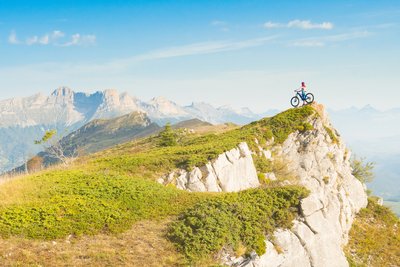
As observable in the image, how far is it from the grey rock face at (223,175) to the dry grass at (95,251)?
12908mm

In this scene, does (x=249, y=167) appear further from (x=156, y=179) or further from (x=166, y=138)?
(x=166, y=138)

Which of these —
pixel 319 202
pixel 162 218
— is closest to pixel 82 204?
pixel 162 218

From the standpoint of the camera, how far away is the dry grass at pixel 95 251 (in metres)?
A: 17.1

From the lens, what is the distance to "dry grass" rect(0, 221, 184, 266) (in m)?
17.1

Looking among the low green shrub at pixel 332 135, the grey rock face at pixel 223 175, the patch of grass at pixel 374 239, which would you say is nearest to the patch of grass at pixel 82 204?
the grey rock face at pixel 223 175

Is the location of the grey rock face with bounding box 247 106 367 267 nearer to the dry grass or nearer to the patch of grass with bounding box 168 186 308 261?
the patch of grass with bounding box 168 186 308 261

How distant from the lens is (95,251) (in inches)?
719

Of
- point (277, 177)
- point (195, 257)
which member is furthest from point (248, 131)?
point (195, 257)

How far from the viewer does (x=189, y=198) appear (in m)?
25.5

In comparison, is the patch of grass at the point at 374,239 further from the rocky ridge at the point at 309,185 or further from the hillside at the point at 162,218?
the hillside at the point at 162,218

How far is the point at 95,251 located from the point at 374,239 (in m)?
35.2

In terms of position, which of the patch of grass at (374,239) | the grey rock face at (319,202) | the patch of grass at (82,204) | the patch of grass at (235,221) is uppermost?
the patch of grass at (82,204)

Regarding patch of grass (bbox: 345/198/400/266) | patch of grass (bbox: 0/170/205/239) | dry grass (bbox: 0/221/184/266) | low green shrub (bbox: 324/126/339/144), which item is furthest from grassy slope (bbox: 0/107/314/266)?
low green shrub (bbox: 324/126/339/144)

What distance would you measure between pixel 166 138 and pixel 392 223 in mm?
33290
